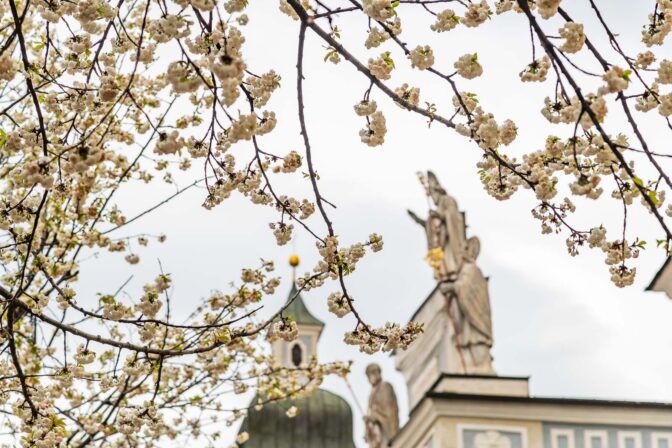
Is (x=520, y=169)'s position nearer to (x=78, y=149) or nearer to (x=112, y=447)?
(x=78, y=149)

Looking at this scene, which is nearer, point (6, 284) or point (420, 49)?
point (420, 49)

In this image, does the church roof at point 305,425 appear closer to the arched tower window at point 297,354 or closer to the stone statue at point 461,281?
the arched tower window at point 297,354

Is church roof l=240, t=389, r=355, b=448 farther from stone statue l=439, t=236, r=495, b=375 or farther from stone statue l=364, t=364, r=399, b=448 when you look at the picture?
stone statue l=439, t=236, r=495, b=375

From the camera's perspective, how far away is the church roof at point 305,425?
3284 centimetres

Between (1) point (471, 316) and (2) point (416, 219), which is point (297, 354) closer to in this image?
(2) point (416, 219)

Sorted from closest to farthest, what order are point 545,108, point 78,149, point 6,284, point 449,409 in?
point 78,149 → point 545,108 → point 6,284 → point 449,409

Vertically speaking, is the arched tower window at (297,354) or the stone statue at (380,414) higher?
the arched tower window at (297,354)

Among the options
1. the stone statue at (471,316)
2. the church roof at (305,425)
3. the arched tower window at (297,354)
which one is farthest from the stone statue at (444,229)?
the arched tower window at (297,354)

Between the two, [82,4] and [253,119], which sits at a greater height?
[82,4]

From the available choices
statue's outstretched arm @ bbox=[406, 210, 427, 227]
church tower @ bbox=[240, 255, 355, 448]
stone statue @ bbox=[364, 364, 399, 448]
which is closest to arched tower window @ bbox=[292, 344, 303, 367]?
church tower @ bbox=[240, 255, 355, 448]

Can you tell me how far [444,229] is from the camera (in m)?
17.7

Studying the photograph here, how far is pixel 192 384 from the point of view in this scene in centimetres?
1105

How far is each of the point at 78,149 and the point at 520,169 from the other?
1.93 m

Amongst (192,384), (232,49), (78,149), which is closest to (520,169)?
(232,49)
